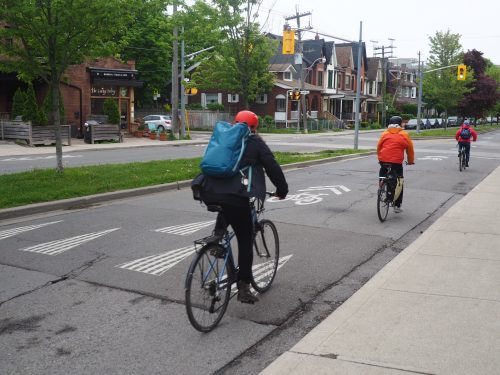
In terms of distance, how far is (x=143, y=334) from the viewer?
451 cm

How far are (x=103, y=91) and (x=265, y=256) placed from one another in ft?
101

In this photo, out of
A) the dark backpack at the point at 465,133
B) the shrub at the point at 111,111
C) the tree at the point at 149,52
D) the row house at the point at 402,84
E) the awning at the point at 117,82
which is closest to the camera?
the dark backpack at the point at 465,133

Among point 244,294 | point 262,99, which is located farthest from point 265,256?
point 262,99

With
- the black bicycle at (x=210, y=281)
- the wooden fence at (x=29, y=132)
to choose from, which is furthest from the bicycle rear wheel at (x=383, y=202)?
the wooden fence at (x=29, y=132)

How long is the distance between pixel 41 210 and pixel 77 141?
2164cm

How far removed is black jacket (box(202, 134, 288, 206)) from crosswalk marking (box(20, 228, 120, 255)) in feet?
10.7

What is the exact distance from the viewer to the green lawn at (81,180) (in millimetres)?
10500

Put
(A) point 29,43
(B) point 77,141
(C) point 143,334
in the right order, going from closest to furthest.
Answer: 1. (C) point 143,334
2. (A) point 29,43
3. (B) point 77,141

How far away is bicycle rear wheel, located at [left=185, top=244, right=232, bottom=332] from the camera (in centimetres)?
434

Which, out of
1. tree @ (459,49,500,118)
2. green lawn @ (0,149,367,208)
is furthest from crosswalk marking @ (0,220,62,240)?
tree @ (459,49,500,118)

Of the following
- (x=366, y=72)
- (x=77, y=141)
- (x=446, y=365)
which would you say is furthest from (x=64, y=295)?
(x=366, y=72)

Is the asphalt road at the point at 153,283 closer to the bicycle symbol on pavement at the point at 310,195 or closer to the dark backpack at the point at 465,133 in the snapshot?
the bicycle symbol on pavement at the point at 310,195

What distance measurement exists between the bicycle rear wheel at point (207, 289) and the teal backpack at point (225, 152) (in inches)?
24.6

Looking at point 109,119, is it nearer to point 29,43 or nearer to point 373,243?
point 29,43
